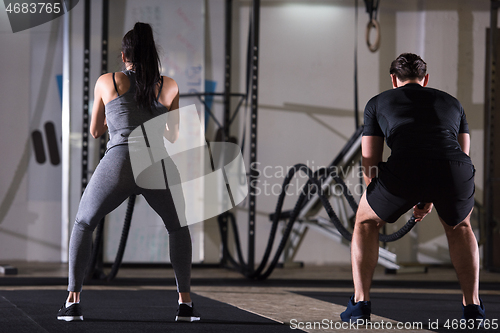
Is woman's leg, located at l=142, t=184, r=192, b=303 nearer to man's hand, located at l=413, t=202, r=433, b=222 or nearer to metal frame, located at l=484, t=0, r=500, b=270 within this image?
man's hand, located at l=413, t=202, r=433, b=222

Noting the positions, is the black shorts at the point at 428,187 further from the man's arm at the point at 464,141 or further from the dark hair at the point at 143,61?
the dark hair at the point at 143,61

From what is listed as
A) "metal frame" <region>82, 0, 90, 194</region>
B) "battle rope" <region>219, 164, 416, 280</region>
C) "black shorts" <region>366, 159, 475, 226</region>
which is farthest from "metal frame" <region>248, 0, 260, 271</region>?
"black shorts" <region>366, 159, 475, 226</region>

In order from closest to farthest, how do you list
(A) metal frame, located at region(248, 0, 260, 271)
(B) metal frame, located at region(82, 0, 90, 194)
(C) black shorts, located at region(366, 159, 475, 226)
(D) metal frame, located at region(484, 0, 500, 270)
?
(C) black shorts, located at region(366, 159, 475, 226) < (B) metal frame, located at region(82, 0, 90, 194) < (A) metal frame, located at region(248, 0, 260, 271) < (D) metal frame, located at region(484, 0, 500, 270)

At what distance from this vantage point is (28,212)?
488 cm

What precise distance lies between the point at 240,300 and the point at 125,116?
52.3 inches

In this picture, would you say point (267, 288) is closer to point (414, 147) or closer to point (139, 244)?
point (139, 244)

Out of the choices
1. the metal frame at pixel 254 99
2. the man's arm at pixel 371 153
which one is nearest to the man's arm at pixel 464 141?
the man's arm at pixel 371 153

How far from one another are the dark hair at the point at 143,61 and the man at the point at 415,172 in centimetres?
84

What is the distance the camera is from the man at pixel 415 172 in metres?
1.95

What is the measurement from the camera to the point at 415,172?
1.94m

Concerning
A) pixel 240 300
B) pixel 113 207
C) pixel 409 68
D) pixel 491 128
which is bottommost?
pixel 240 300

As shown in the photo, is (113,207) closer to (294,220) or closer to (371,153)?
(371,153)

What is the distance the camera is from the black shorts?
194 centimetres

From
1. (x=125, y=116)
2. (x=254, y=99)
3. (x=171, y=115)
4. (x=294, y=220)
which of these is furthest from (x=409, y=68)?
(x=254, y=99)
